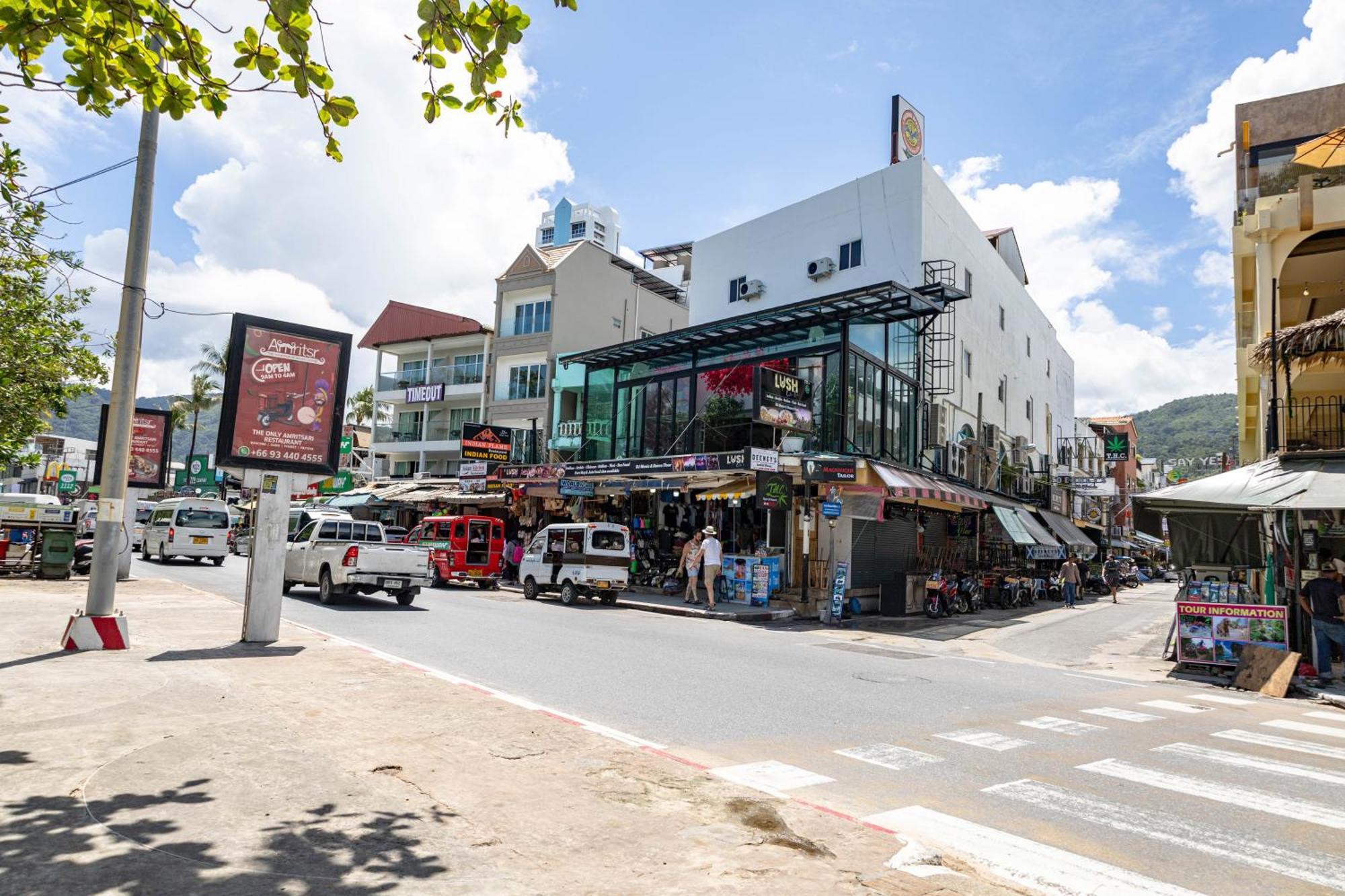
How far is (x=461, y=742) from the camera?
6414mm

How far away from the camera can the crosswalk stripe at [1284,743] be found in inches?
295

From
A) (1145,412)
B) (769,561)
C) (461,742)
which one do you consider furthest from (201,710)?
(1145,412)

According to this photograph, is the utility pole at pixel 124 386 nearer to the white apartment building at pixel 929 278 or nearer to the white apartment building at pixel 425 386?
the white apartment building at pixel 929 278

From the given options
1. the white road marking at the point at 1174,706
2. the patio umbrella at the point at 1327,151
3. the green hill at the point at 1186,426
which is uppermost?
the green hill at the point at 1186,426

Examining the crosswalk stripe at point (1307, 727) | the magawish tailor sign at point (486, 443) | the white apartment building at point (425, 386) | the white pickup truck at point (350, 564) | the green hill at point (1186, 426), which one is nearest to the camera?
the crosswalk stripe at point (1307, 727)

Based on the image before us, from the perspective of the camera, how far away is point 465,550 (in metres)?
24.8

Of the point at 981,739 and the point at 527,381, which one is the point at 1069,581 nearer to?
the point at 981,739

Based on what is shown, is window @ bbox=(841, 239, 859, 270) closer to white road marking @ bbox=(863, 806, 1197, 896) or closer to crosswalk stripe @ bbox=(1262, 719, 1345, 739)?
crosswalk stripe @ bbox=(1262, 719, 1345, 739)

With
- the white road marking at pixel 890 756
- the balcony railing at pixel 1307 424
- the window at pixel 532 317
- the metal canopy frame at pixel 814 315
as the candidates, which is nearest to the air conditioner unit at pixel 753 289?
the metal canopy frame at pixel 814 315

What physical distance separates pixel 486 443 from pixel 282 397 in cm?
2215

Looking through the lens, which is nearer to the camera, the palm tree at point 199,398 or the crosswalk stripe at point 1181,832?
the crosswalk stripe at point 1181,832

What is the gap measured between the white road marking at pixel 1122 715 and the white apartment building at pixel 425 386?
3592 cm

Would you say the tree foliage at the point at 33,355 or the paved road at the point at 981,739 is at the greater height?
the tree foliage at the point at 33,355

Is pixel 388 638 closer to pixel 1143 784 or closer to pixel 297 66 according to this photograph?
pixel 297 66
